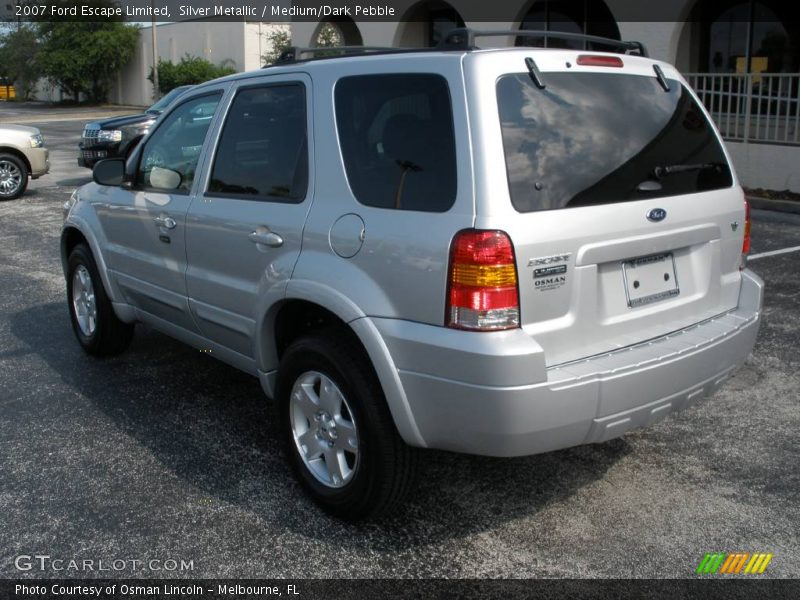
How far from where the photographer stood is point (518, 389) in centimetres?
306

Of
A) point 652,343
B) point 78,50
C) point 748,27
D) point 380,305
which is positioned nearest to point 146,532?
point 380,305

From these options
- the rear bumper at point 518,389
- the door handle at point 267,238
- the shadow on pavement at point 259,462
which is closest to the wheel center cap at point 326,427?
the shadow on pavement at point 259,462

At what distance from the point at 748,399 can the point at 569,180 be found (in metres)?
2.46

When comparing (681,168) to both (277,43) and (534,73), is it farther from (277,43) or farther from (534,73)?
(277,43)

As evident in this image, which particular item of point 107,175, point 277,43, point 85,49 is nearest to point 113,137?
point 107,175

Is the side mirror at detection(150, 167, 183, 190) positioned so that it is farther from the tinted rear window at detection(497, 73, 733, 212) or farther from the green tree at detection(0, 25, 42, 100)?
the green tree at detection(0, 25, 42, 100)

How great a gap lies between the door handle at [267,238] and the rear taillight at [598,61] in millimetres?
1472

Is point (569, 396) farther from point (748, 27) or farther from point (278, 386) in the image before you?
point (748, 27)

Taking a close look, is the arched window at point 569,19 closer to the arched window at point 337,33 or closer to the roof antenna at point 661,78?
the arched window at point 337,33

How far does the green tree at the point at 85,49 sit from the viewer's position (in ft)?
158

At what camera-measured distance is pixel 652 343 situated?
11.6 ft

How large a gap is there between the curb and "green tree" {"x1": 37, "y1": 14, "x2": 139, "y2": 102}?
43.0 m

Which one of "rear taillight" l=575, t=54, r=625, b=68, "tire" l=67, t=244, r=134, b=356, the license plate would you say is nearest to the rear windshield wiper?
the license plate

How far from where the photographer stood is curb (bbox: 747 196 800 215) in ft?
38.7
